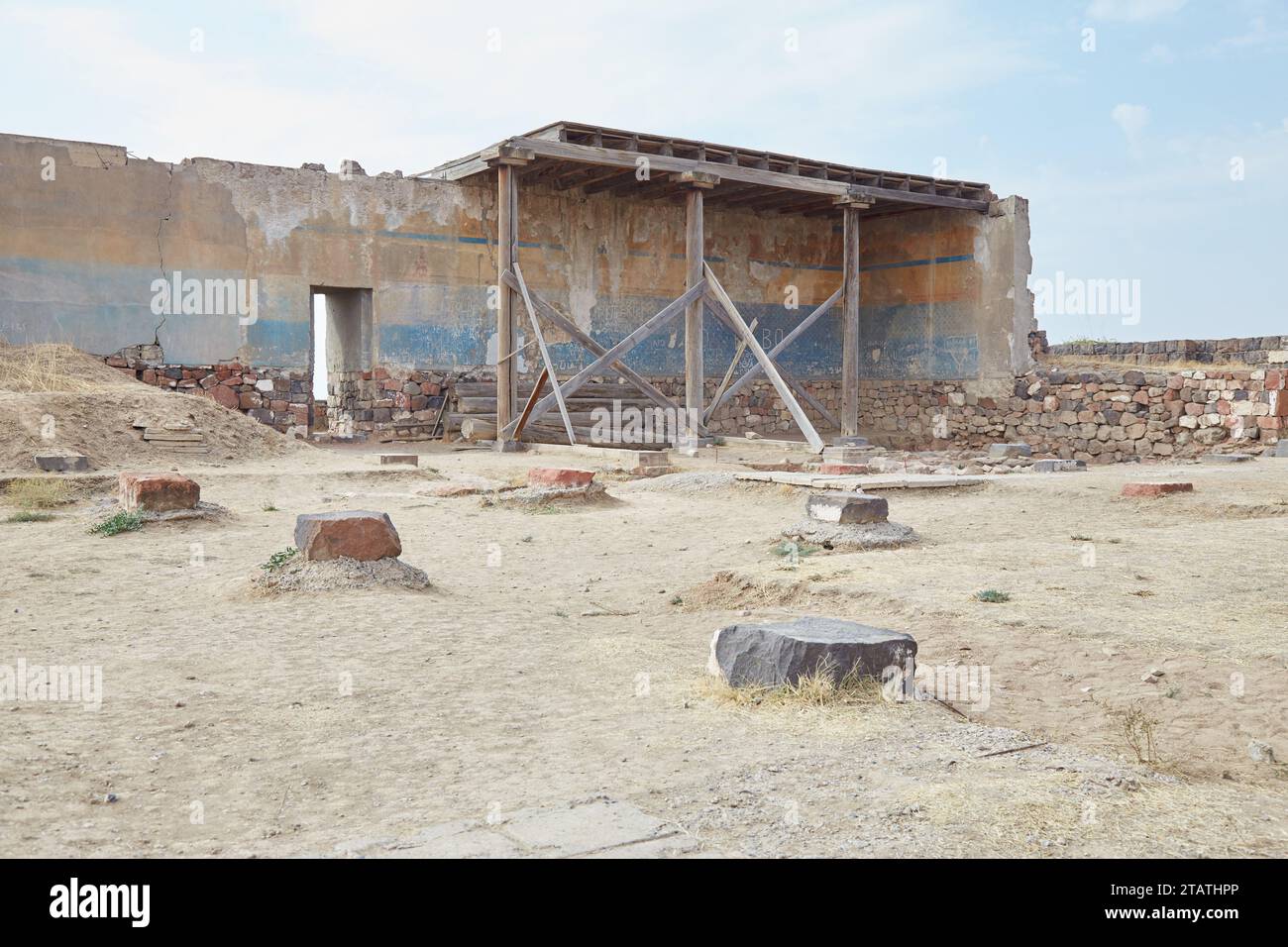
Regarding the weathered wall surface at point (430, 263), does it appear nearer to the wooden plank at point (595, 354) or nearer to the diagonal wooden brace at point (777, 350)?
the wooden plank at point (595, 354)

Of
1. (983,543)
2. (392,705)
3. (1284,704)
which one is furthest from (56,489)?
(1284,704)

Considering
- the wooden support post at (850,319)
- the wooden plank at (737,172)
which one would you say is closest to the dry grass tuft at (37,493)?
the wooden plank at (737,172)

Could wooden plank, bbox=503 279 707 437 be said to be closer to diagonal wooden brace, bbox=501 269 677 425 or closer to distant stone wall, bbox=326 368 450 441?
diagonal wooden brace, bbox=501 269 677 425

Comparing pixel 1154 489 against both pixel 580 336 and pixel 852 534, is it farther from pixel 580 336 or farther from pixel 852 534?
pixel 580 336

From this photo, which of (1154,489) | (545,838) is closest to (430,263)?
(1154,489)

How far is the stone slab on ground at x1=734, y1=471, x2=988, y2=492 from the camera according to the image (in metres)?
10.0

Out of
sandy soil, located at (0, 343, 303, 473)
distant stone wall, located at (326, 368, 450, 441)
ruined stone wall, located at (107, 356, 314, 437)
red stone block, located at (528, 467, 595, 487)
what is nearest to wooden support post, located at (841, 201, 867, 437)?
distant stone wall, located at (326, 368, 450, 441)

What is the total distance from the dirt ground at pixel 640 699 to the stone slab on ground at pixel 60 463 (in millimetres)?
2705

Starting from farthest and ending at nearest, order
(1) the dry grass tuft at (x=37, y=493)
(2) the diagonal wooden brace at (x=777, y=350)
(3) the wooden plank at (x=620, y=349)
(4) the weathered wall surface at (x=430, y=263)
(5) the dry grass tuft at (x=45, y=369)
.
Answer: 1. (2) the diagonal wooden brace at (x=777, y=350)
2. (3) the wooden plank at (x=620, y=349)
3. (4) the weathered wall surface at (x=430, y=263)
4. (5) the dry grass tuft at (x=45, y=369)
5. (1) the dry grass tuft at (x=37, y=493)

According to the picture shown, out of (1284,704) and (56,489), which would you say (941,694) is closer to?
(1284,704)

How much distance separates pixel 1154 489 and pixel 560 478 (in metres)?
A: 5.13

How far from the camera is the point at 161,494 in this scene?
8477mm

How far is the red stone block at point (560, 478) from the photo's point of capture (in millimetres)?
10258

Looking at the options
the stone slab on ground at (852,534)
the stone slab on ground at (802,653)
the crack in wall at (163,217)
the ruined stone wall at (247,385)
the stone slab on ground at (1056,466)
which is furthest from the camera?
the ruined stone wall at (247,385)
